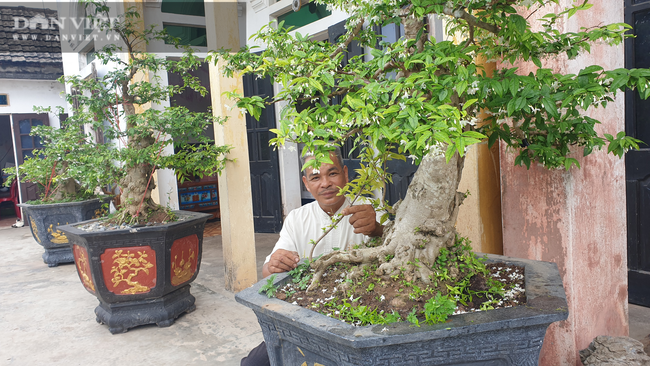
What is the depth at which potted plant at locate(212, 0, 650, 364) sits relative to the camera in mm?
914

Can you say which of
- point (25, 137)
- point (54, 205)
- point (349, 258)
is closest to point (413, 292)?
point (349, 258)

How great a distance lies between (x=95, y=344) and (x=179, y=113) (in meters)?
1.72

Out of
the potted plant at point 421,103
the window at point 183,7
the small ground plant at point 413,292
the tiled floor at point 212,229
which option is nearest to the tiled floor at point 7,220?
the tiled floor at point 212,229

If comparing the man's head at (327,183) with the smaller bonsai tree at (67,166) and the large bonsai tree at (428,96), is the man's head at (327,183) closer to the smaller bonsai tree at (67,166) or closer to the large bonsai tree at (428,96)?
the large bonsai tree at (428,96)

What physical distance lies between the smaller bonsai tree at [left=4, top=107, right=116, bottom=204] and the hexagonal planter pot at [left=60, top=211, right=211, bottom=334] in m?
0.43

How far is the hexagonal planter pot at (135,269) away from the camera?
2.97m

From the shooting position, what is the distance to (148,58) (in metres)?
3.16

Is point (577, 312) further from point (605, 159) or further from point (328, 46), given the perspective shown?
point (328, 46)

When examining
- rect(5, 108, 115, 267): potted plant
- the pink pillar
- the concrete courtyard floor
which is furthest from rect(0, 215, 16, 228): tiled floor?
the pink pillar

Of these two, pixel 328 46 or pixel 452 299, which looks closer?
pixel 452 299

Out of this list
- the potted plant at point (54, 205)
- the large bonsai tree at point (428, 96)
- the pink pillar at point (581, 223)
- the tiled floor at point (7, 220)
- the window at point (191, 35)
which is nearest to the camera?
the large bonsai tree at point (428, 96)

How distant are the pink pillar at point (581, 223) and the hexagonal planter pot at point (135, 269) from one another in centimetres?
235

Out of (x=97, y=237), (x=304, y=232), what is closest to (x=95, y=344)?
(x=97, y=237)

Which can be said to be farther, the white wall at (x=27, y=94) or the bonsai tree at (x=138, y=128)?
the white wall at (x=27, y=94)
